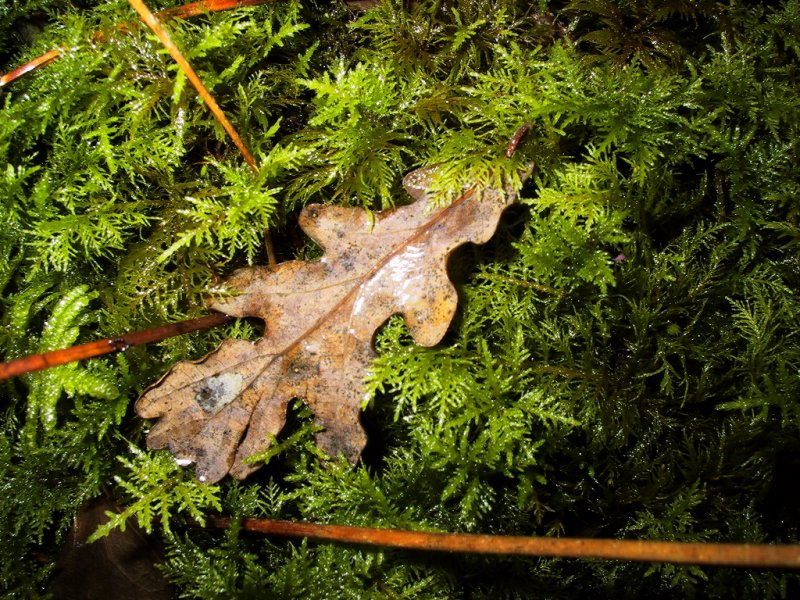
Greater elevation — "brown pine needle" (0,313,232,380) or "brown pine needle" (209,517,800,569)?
"brown pine needle" (0,313,232,380)

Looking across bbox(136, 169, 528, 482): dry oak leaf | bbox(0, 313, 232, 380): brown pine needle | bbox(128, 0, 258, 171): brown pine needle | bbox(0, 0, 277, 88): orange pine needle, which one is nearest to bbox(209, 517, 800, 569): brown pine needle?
bbox(136, 169, 528, 482): dry oak leaf

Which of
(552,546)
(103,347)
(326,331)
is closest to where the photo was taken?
(552,546)

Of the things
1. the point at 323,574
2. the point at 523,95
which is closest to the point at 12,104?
the point at 523,95

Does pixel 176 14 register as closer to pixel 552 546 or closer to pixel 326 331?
pixel 326 331

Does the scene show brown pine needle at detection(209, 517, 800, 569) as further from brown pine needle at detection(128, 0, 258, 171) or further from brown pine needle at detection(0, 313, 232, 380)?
brown pine needle at detection(128, 0, 258, 171)

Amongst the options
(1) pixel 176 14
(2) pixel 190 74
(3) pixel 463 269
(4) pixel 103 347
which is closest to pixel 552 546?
(3) pixel 463 269

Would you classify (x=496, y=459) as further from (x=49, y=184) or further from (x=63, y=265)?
(x=49, y=184)

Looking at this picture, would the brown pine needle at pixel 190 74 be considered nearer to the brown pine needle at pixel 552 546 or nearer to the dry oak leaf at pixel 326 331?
the dry oak leaf at pixel 326 331
